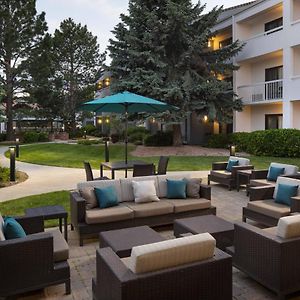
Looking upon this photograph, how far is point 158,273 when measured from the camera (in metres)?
2.97

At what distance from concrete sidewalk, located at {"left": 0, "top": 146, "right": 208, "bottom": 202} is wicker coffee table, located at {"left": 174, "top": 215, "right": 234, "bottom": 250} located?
5598mm

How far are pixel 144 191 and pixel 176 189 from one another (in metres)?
0.72

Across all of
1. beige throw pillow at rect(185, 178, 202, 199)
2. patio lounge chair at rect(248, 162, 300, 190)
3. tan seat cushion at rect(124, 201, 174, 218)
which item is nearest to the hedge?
patio lounge chair at rect(248, 162, 300, 190)

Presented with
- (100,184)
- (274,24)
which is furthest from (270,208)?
(274,24)

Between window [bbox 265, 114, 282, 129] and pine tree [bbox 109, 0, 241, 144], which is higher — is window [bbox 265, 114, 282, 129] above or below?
below

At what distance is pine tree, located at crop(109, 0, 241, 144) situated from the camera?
1816 cm

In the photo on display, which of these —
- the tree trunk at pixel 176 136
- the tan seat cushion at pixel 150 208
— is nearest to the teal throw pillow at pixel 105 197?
the tan seat cushion at pixel 150 208

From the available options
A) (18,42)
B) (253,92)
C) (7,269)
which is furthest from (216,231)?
(18,42)

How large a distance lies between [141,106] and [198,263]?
8085mm

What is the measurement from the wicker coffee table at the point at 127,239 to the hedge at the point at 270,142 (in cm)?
1341

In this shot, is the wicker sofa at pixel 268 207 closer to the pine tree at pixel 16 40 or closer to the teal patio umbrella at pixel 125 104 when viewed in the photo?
the teal patio umbrella at pixel 125 104

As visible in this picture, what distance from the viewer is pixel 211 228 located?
4.99 m

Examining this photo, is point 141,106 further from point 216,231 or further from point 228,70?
point 228,70

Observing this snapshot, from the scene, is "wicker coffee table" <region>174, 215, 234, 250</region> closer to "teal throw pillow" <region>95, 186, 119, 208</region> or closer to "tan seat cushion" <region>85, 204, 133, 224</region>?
"tan seat cushion" <region>85, 204, 133, 224</region>
